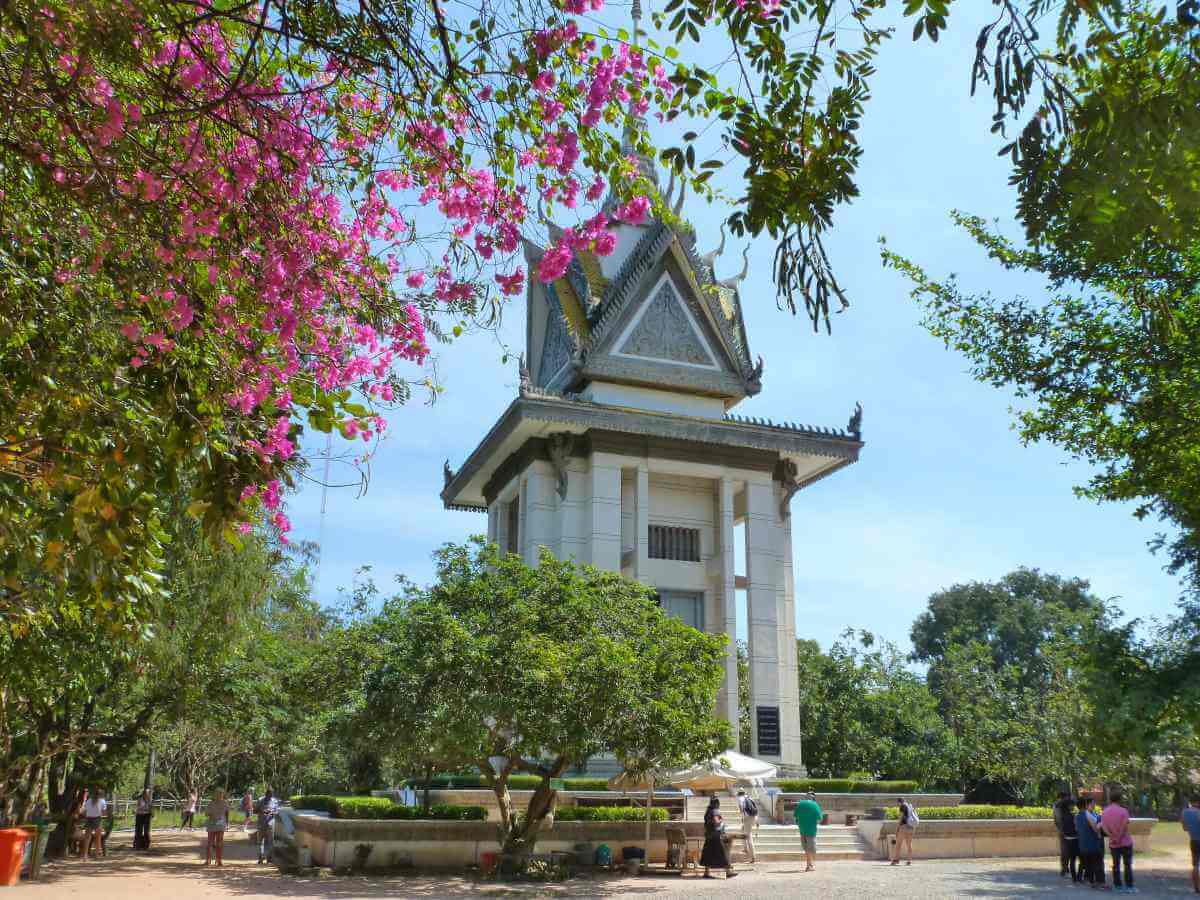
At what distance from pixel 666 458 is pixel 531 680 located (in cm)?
1739

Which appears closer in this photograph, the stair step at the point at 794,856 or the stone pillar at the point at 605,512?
the stair step at the point at 794,856

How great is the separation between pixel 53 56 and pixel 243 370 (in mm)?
1976

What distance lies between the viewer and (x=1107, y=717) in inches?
650

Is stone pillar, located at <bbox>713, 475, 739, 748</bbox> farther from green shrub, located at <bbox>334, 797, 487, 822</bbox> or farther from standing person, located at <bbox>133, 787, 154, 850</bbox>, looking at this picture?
standing person, located at <bbox>133, 787, 154, 850</bbox>

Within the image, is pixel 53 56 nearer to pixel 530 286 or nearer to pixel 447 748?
pixel 447 748

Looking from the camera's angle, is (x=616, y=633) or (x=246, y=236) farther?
(x=616, y=633)

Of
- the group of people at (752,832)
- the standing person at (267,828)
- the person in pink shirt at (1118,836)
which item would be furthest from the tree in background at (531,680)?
the person in pink shirt at (1118,836)

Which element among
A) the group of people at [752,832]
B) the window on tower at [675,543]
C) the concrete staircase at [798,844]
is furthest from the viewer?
the window on tower at [675,543]

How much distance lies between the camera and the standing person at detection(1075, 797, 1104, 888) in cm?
1680

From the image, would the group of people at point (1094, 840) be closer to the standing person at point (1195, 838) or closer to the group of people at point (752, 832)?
the standing person at point (1195, 838)

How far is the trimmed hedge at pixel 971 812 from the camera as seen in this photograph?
24031mm

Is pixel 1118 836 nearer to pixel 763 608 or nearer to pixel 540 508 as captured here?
pixel 763 608

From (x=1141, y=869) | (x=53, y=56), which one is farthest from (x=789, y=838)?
(x=53, y=56)

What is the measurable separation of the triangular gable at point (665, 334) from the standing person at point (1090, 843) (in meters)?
20.5
